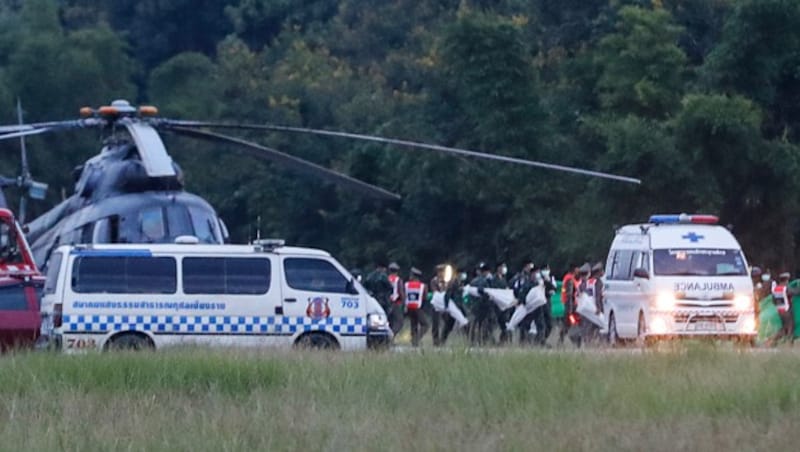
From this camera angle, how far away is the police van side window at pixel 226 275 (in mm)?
20953

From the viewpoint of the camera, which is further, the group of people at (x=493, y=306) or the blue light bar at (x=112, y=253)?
the group of people at (x=493, y=306)

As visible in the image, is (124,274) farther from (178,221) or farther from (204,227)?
(204,227)

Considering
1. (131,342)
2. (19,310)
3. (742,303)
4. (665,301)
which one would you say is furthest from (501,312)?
(19,310)

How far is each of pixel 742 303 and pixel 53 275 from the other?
970 cm

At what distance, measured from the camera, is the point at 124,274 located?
20.7 m

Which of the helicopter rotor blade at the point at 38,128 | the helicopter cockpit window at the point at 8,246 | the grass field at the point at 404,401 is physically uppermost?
the helicopter rotor blade at the point at 38,128

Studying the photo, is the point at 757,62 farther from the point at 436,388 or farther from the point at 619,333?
the point at 436,388

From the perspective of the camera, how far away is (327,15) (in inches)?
2489

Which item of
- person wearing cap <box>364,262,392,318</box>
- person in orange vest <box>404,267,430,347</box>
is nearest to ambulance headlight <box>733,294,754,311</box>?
person in orange vest <box>404,267,430,347</box>

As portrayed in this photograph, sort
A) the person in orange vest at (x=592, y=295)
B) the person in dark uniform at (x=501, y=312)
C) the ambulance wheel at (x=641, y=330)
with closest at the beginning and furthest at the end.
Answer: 1. the ambulance wheel at (x=641, y=330)
2. the person in orange vest at (x=592, y=295)
3. the person in dark uniform at (x=501, y=312)

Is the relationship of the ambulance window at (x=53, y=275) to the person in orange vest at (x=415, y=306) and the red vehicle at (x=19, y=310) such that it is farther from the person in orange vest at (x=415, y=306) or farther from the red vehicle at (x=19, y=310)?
the person in orange vest at (x=415, y=306)

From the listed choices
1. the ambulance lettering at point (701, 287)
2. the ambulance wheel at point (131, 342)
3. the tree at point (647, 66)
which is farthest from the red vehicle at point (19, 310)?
the tree at point (647, 66)

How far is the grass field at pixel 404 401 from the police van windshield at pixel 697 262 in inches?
274

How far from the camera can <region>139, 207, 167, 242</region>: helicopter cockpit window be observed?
23.6 metres
